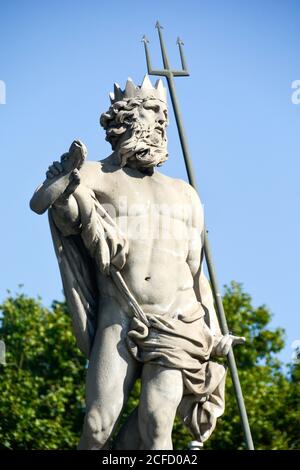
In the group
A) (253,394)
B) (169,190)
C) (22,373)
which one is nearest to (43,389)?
(22,373)

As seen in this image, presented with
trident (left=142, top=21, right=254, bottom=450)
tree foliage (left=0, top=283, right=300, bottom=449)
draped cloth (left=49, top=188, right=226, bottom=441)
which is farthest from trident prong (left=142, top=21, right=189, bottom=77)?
tree foliage (left=0, top=283, right=300, bottom=449)

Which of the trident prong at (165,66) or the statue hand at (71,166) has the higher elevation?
the trident prong at (165,66)

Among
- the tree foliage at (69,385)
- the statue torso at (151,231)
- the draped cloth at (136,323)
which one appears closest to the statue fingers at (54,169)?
the draped cloth at (136,323)

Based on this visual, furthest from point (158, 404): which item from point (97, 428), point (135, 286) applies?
point (135, 286)

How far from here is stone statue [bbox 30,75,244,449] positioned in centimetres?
1494

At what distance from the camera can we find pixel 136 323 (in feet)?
49.2

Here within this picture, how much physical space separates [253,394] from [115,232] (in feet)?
77.9

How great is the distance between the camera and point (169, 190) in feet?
52.1

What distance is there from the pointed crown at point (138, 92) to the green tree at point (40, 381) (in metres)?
20.2

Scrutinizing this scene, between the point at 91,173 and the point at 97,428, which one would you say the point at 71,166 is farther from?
the point at 97,428

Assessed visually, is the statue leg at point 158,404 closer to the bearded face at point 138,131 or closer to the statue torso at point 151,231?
the statue torso at point 151,231

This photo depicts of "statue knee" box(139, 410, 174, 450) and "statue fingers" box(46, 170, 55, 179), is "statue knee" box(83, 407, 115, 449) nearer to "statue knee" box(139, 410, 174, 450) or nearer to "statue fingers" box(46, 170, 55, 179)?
"statue knee" box(139, 410, 174, 450)

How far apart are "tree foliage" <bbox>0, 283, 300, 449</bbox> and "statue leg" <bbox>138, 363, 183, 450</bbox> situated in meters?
19.3

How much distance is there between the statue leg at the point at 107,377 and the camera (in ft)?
48.5
